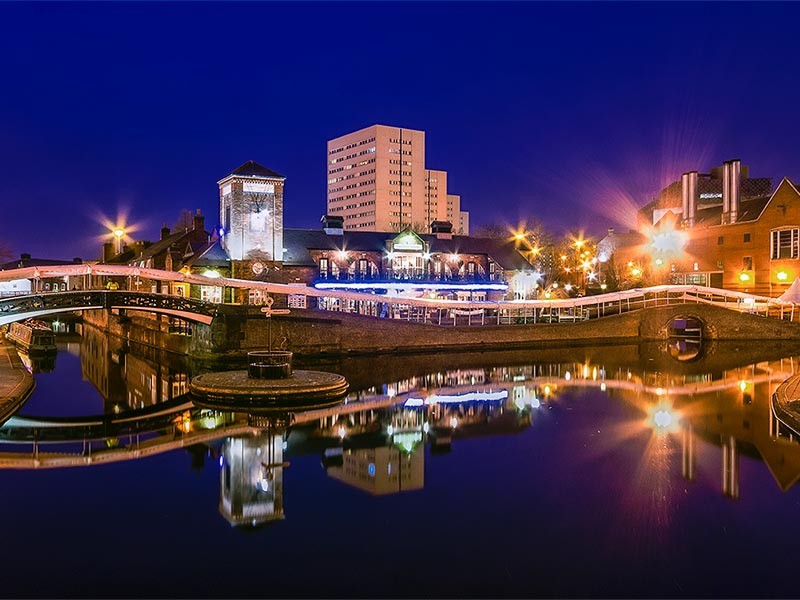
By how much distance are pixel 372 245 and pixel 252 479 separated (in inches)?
1428

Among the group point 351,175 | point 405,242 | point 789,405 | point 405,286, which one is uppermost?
point 351,175

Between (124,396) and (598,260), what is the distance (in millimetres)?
59129

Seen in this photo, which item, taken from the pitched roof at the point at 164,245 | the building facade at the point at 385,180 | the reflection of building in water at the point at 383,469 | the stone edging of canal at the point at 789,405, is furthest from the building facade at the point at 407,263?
the building facade at the point at 385,180

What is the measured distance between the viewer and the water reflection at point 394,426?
14.7 m

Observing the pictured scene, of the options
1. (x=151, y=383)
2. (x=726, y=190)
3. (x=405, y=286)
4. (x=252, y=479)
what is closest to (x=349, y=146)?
(x=726, y=190)

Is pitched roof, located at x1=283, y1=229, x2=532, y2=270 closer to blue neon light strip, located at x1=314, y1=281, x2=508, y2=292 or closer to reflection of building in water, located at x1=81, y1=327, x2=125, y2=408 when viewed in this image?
blue neon light strip, located at x1=314, y1=281, x2=508, y2=292

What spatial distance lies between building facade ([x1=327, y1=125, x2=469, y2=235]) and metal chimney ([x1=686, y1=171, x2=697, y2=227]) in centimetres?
8817

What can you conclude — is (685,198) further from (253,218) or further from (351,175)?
(351,175)

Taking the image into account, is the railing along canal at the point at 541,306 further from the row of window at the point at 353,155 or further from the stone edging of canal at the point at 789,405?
the row of window at the point at 353,155

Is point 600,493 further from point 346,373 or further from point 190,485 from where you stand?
point 346,373

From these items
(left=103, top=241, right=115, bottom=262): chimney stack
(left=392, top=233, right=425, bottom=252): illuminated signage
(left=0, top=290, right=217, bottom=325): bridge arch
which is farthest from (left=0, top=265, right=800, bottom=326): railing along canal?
(left=103, top=241, right=115, bottom=262): chimney stack

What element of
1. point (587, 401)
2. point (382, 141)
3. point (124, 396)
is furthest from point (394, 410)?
point (382, 141)

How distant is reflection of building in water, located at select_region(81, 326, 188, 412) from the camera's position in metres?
24.3

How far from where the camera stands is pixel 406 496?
1303cm
